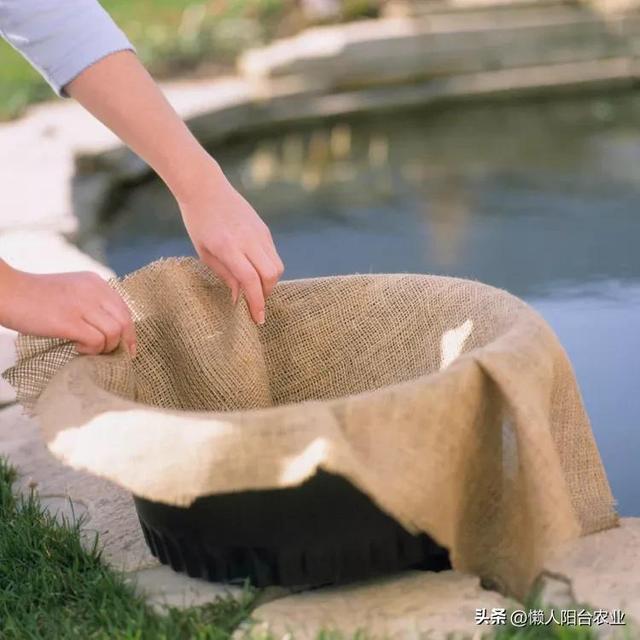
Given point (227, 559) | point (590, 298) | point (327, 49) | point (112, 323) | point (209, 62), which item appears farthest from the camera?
point (209, 62)

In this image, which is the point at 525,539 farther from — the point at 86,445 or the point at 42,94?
the point at 42,94

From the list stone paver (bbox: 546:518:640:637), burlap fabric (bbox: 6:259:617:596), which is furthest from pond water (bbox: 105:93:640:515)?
burlap fabric (bbox: 6:259:617:596)

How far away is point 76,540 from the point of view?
5.07ft

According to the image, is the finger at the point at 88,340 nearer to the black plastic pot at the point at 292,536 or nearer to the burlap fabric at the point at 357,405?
the burlap fabric at the point at 357,405

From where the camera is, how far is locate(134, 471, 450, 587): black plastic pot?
1297mm

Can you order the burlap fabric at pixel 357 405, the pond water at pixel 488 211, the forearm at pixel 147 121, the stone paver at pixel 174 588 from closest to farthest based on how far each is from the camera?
the burlap fabric at pixel 357 405
the stone paver at pixel 174 588
the forearm at pixel 147 121
the pond water at pixel 488 211

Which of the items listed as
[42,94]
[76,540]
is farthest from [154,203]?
[76,540]

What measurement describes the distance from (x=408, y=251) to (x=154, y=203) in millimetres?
1197

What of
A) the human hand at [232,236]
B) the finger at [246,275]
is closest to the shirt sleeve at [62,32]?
the human hand at [232,236]

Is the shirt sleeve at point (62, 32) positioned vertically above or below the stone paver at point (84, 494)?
above

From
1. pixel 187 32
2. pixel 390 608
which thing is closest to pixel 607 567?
pixel 390 608

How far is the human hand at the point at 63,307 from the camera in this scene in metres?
1.46

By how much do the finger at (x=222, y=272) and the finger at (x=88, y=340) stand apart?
17cm

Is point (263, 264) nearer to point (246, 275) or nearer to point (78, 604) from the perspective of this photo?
point (246, 275)
